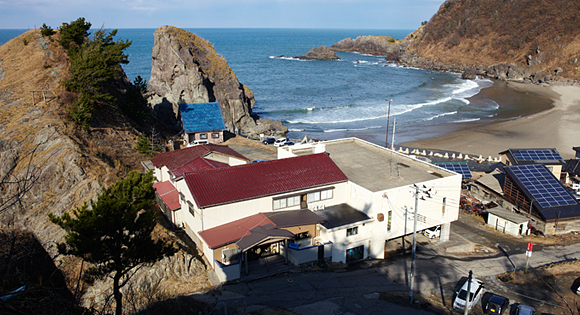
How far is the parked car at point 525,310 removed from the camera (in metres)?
19.2

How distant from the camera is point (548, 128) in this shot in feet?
208

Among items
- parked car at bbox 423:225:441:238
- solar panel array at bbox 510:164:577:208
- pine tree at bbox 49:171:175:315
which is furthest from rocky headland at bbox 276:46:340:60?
pine tree at bbox 49:171:175:315

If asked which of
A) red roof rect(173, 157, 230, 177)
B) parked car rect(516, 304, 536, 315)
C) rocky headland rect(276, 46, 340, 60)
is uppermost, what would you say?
rocky headland rect(276, 46, 340, 60)

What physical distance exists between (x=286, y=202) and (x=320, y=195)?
2545mm

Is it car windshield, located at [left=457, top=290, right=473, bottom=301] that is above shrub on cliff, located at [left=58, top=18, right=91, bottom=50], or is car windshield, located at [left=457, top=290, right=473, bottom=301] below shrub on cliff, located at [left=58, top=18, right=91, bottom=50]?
below

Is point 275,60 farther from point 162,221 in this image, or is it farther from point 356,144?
point 162,221

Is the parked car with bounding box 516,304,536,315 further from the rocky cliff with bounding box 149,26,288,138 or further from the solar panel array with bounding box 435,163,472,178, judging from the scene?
the rocky cliff with bounding box 149,26,288,138

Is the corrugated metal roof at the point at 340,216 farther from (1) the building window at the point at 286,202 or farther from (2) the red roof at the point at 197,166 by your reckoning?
(2) the red roof at the point at 197,166

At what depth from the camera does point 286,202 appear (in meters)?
26.0

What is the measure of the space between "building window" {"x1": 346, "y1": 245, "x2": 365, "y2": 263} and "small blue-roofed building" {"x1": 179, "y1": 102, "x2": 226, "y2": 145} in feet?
92.2

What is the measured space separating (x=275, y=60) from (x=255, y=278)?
6230 inches

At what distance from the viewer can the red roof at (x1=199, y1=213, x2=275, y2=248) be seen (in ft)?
73.2

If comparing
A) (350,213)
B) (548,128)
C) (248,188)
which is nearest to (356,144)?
(350,213)

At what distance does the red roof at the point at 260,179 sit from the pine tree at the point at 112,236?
18.7 feet
